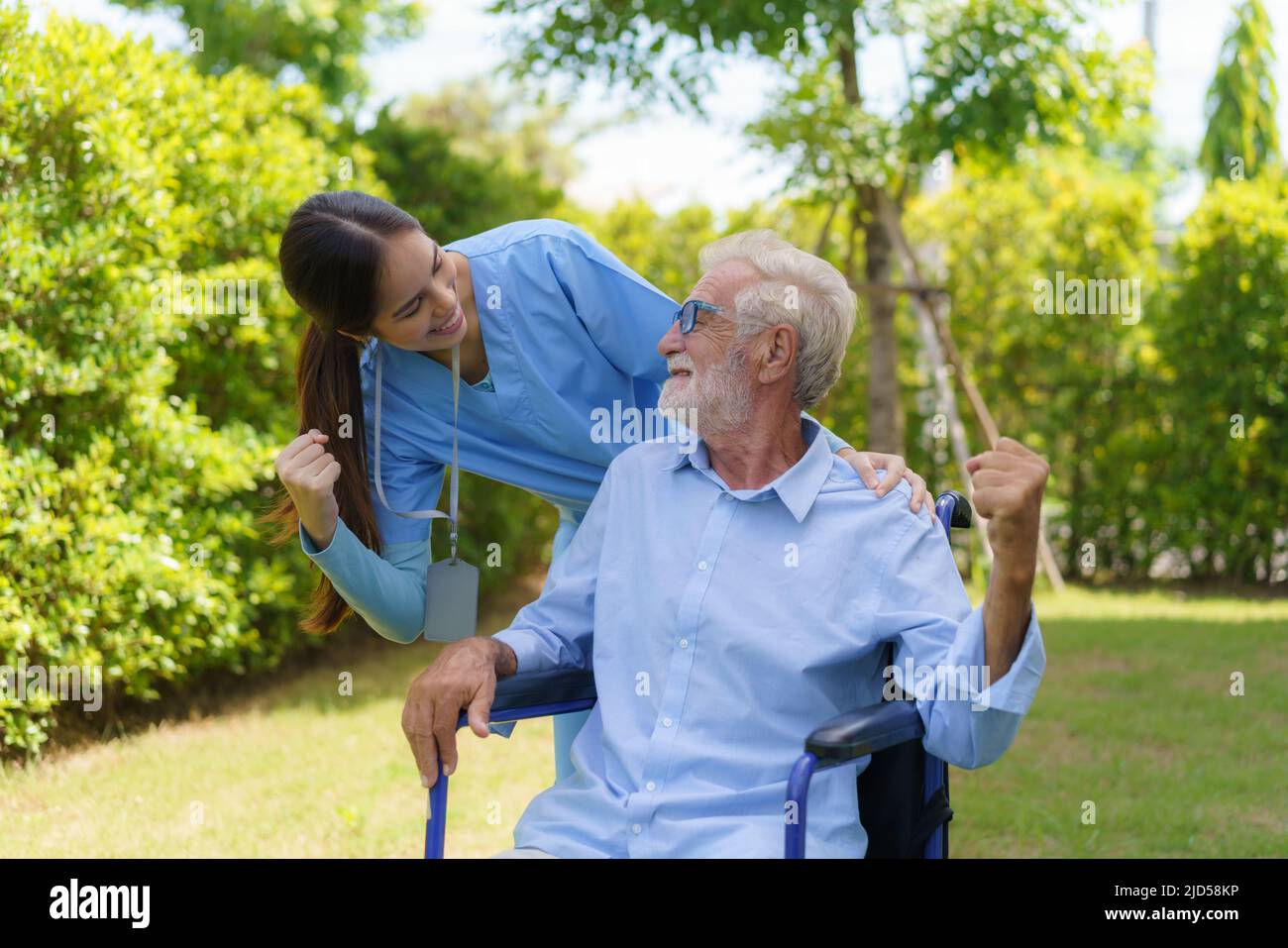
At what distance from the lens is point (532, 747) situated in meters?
4.81

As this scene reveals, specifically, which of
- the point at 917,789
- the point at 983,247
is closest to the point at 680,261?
the point at 983,247

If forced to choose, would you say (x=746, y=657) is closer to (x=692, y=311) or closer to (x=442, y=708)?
(x=442, y=708)

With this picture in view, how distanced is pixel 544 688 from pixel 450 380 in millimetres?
699

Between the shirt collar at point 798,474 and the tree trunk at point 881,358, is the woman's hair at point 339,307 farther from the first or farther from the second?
the tree trunk at point 881,358

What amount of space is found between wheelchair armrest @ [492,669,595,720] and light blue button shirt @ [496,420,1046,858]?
5 centimetres

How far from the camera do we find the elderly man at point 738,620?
2.04m

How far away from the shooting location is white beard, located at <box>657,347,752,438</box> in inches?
90.6

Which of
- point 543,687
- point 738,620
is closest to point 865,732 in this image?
point 738,620

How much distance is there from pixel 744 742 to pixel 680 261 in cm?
684

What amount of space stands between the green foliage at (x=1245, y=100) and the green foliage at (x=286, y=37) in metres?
13.3

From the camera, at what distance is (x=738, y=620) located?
84.8 inches

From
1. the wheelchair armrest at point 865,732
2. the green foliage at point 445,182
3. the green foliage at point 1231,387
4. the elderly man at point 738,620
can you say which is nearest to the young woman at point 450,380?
the elderly man at point 738,620
